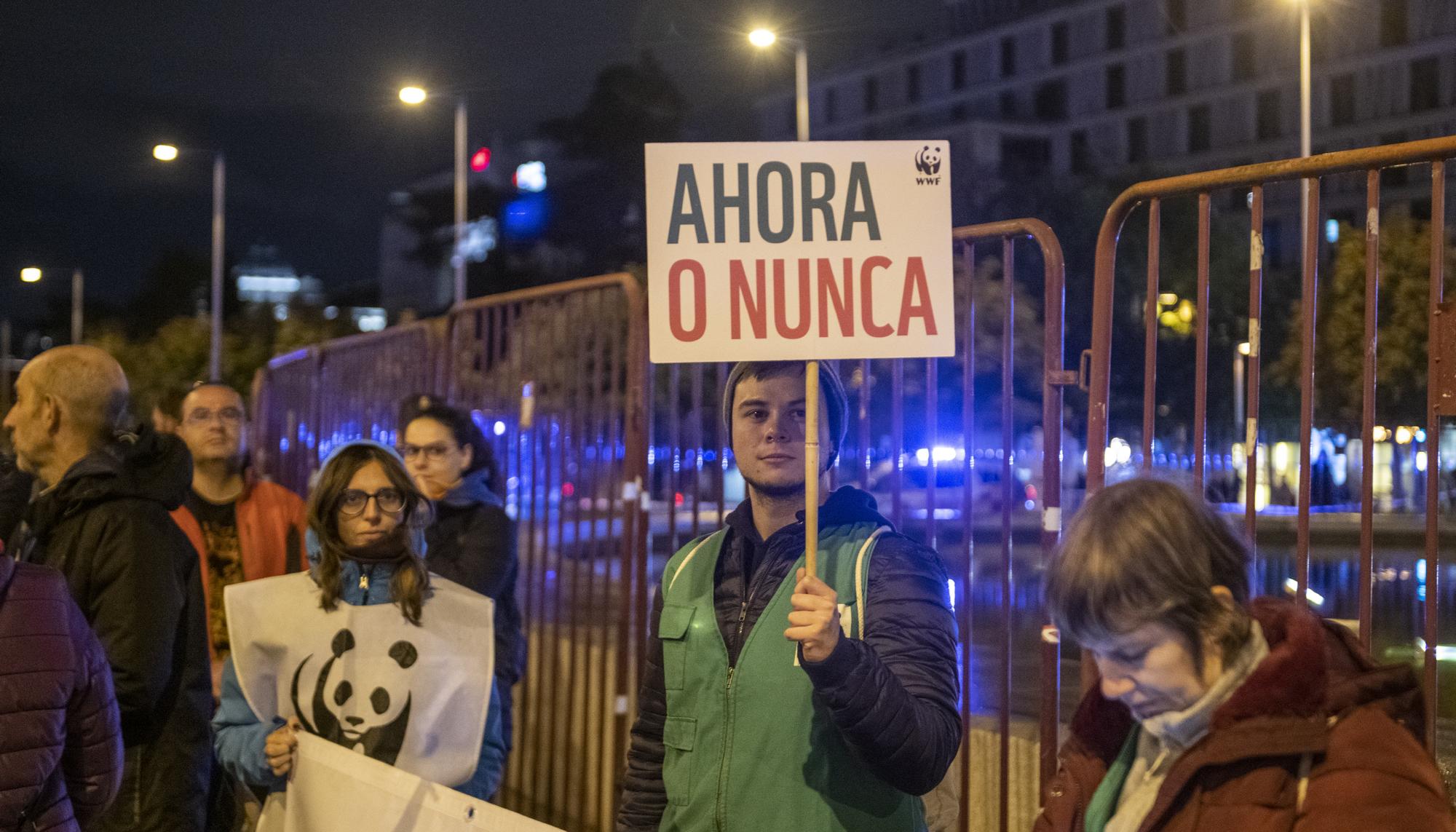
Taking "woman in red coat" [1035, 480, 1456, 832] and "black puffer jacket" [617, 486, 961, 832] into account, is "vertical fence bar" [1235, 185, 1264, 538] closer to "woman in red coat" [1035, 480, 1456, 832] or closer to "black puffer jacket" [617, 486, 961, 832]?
"black puffer jacket" [617, 486, 961, 832]

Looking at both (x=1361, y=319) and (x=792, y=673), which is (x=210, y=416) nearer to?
(x=792, y=673)

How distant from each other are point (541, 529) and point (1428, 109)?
44.3 meters

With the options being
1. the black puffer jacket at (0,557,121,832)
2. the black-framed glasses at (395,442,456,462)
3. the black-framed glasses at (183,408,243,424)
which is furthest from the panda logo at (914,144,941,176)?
the black-framed glasses at (183,408,243,424)

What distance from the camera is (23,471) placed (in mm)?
3258

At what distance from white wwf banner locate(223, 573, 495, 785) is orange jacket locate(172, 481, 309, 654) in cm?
142

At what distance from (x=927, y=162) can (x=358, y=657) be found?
189 centimetres

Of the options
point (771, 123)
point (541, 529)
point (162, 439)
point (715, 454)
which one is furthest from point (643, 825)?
point (771, 123)

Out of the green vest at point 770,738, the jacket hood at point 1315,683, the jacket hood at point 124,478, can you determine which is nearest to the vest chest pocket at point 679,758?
the green vest at point 770,738

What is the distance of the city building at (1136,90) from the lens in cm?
4816

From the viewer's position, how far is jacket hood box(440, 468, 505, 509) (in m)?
4.62

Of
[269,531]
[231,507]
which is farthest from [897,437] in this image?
[231,507]

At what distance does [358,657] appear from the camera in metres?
3.42

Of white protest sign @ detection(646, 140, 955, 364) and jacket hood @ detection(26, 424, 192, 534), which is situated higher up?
white protest sign @ detection(646, 140, 955, 364)

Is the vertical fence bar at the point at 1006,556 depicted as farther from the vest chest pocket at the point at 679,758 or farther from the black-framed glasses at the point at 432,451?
the black-framed glasses at the point at 432,451
